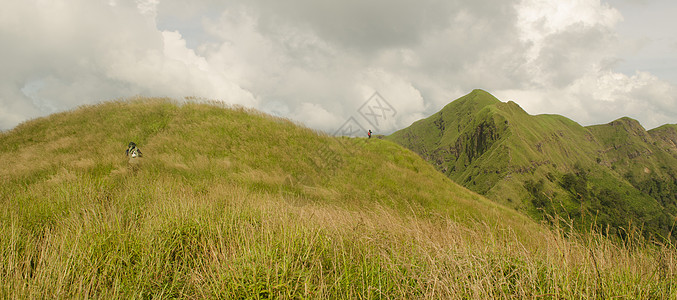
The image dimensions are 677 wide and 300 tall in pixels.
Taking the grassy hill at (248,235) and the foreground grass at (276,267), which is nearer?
the foreground grass at (276,267)

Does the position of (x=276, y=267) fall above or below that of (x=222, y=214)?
below

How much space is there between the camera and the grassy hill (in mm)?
2914

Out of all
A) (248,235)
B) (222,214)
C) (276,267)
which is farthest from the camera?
(222,214)

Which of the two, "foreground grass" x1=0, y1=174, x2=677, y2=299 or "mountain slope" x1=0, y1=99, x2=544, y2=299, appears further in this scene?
"mountain slope" x1=0, y1=99, x2=544, y2=299

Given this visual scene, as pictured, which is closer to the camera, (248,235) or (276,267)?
(276,267)

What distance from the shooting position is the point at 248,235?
3.99 m

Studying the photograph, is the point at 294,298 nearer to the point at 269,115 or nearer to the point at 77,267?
the point at 77,267

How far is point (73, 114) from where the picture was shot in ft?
59.6

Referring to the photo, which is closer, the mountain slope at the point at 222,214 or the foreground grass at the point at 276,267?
the foreground grass at the point at 276,267

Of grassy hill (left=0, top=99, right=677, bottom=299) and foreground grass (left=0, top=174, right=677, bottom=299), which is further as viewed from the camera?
grassy hill (left=0, top=99, right=677, bottom=299)

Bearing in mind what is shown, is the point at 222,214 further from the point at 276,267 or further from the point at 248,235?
the point at 276,267

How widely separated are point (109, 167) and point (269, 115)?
9987 mm

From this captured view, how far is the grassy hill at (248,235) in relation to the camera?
2.91 metres

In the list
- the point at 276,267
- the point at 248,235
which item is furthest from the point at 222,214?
the point at 276,267
